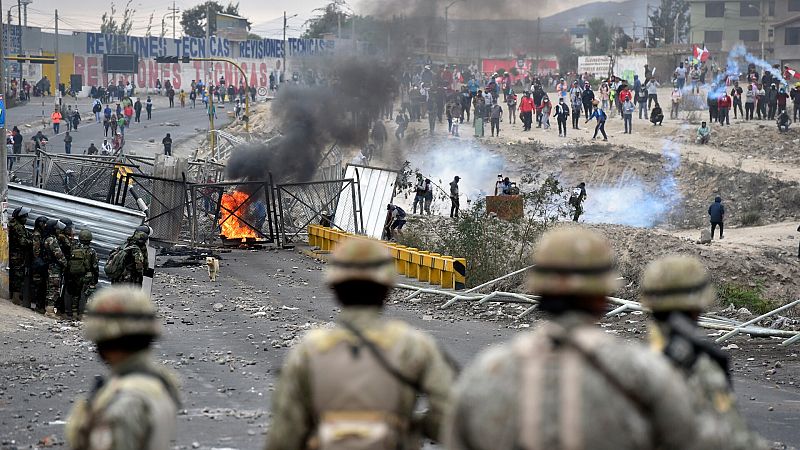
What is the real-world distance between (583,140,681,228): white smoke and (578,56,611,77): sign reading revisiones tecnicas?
1716 centimetres

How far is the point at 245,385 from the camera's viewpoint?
40.3 ft

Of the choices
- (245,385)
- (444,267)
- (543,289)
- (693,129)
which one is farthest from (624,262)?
(543,289)

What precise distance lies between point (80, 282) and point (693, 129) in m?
26.9

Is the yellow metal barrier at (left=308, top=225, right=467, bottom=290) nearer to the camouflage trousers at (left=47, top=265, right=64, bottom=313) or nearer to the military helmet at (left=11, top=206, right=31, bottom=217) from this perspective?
the camouflage trousers at (left=47, top=265, right=64, bottom=313)

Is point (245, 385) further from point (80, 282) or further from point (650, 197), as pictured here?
point (650, 197)

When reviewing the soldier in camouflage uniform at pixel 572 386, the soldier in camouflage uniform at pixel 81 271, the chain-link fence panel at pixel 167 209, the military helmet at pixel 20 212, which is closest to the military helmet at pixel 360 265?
the soldier in camouflage uniform at pixel 572 386

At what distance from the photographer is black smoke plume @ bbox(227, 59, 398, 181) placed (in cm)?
3231

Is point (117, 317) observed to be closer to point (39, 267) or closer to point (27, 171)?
point (39, 267)

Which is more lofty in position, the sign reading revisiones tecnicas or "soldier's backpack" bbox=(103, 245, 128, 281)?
the sign reading revisiones tecnicas

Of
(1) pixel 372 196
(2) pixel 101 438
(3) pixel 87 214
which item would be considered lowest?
(1) pixel 372 196

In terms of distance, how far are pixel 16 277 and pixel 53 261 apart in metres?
1.09

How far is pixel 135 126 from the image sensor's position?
190 feet

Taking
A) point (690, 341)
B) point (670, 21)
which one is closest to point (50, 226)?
point (690, 341)

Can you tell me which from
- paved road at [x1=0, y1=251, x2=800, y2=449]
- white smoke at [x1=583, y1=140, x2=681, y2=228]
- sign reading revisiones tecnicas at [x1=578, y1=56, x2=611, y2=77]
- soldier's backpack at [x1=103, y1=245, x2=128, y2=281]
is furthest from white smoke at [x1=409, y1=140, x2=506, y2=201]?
soldier's backpack at [x1=103, y1=245, x2=128, y2=281]
